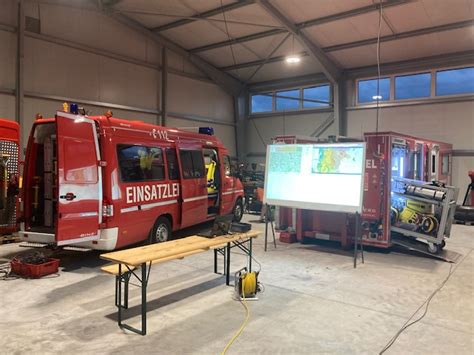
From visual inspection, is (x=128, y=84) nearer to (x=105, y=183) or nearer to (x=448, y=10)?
(x=105, y=183)

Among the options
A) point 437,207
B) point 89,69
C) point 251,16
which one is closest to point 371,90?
point 251,16

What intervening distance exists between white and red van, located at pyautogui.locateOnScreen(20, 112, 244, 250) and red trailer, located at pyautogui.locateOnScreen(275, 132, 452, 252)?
2.12 m

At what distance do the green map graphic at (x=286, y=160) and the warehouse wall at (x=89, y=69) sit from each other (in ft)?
22.4

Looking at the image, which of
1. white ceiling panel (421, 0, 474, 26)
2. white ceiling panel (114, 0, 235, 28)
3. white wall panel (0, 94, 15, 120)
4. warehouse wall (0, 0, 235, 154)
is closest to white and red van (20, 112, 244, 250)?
white wall panel (0, 94, 15, 120)

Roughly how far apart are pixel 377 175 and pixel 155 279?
3.90 metres

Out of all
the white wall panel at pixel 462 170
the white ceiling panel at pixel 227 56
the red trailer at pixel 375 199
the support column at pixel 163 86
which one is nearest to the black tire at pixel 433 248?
the red trailer at pixel 375 199

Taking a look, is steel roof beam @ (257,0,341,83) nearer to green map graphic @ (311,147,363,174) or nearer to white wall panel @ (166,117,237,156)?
white wall panel @ (166,117,237,156)

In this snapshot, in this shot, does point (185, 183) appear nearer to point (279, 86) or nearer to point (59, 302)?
point (59, 302)

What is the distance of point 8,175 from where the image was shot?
635 centimetres

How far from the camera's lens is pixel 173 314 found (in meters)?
3.79

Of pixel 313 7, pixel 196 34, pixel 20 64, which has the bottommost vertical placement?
pixel 20 64

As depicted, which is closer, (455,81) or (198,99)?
(455,81)

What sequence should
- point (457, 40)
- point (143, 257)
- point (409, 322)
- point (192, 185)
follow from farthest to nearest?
point (457, 40), point (192, 185), point (409, 322), point (143, 257)

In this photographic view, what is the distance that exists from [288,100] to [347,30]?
4761mm
